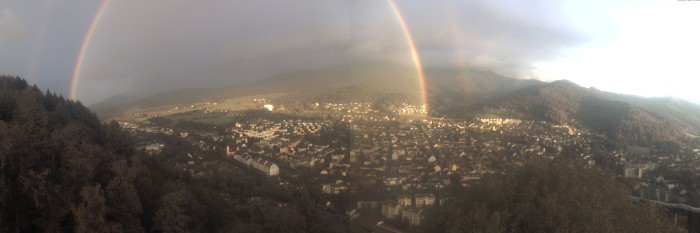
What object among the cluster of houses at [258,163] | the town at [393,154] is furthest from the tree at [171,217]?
the cluster of houses at [258,163]

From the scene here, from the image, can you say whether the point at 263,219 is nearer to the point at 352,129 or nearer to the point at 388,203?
the point at 388,203

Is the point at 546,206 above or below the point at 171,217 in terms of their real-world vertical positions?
above

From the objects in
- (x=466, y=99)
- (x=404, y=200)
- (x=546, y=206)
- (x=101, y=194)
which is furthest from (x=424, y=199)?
(x=466, y=99)

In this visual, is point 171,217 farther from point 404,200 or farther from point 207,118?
point 207,118

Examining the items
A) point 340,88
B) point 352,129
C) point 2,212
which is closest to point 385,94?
point 340,88

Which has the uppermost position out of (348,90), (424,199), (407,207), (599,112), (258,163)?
(348,90)
